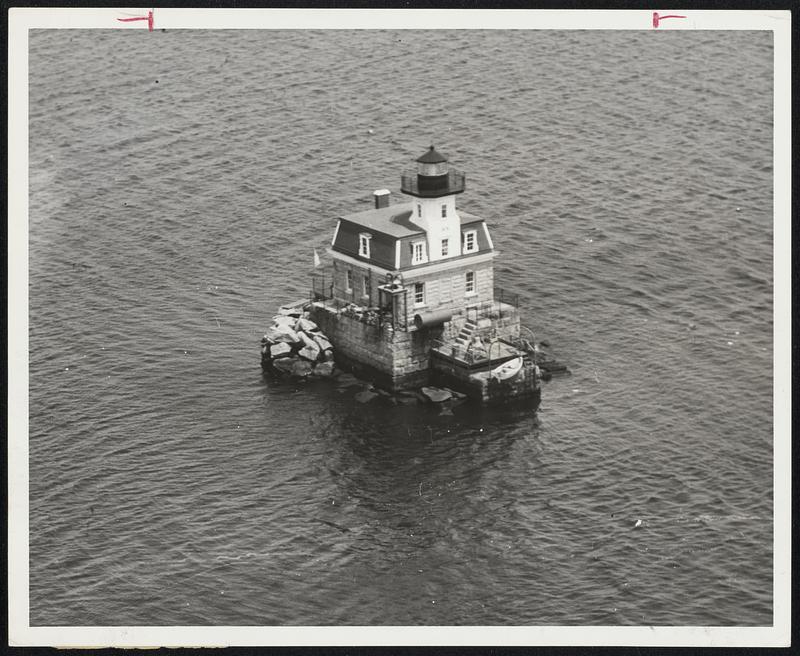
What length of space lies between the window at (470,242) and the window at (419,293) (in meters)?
3.92

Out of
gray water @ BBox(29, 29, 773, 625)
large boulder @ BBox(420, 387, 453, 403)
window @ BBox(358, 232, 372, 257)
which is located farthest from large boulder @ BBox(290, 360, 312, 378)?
window @ BBox(358, 232, 372, 257)

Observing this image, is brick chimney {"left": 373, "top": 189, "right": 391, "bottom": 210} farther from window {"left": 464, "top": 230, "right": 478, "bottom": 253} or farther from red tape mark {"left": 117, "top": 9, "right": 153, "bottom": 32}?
red tape mark {"left": 117, "top": 9, "right": 153, "bottom": 32}

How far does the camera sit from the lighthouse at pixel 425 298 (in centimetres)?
11594

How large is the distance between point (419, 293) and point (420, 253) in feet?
9.40

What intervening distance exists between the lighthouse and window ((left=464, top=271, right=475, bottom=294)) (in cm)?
7

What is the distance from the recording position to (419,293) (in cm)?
11800

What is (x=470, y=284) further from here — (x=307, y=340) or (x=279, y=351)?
(x=279, y=351)

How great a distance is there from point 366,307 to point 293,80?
24151 mm

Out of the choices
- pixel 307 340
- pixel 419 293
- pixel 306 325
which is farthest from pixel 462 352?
pixel 306 325

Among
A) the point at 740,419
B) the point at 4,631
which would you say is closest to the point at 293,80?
the point at 740,419

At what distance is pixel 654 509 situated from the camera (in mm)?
100062

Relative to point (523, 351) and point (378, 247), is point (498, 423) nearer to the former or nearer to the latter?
point (523, 351)

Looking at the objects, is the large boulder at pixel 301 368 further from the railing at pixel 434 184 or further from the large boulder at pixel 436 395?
the railing at pixel 434 184

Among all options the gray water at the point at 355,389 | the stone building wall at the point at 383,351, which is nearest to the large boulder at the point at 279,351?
the gray water at the point at 355,389
